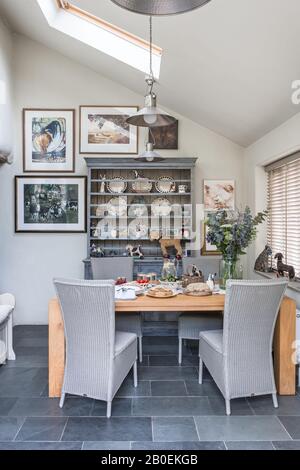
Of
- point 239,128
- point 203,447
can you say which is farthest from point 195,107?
point 203,447

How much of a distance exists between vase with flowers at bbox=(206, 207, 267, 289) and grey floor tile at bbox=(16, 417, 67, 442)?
166cm

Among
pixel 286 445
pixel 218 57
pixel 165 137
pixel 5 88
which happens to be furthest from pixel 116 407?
pixel 5 88

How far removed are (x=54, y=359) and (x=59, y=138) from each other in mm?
2953

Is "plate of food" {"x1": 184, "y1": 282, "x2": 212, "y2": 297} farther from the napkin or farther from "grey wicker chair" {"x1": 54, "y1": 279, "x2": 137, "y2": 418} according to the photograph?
"grey wicker chair" {"x1": 54, "y1": 279, "x2": 137, "y2": 418}

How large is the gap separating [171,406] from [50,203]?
9.85 ft

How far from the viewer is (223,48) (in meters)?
2.82

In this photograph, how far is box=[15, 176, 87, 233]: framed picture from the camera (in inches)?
185

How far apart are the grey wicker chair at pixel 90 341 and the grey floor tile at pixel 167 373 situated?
2.04 feet

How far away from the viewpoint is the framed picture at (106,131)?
4723 millimetres

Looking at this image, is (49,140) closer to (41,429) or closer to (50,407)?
(50,407)

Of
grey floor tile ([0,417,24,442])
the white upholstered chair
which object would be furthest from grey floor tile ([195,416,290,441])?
the white upholstered chair

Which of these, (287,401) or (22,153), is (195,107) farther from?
(287,401)

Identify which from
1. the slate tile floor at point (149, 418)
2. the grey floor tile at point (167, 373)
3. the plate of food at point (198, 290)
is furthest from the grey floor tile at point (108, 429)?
the plate of food at point (198, 290)

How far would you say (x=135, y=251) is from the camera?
15.0 feet
